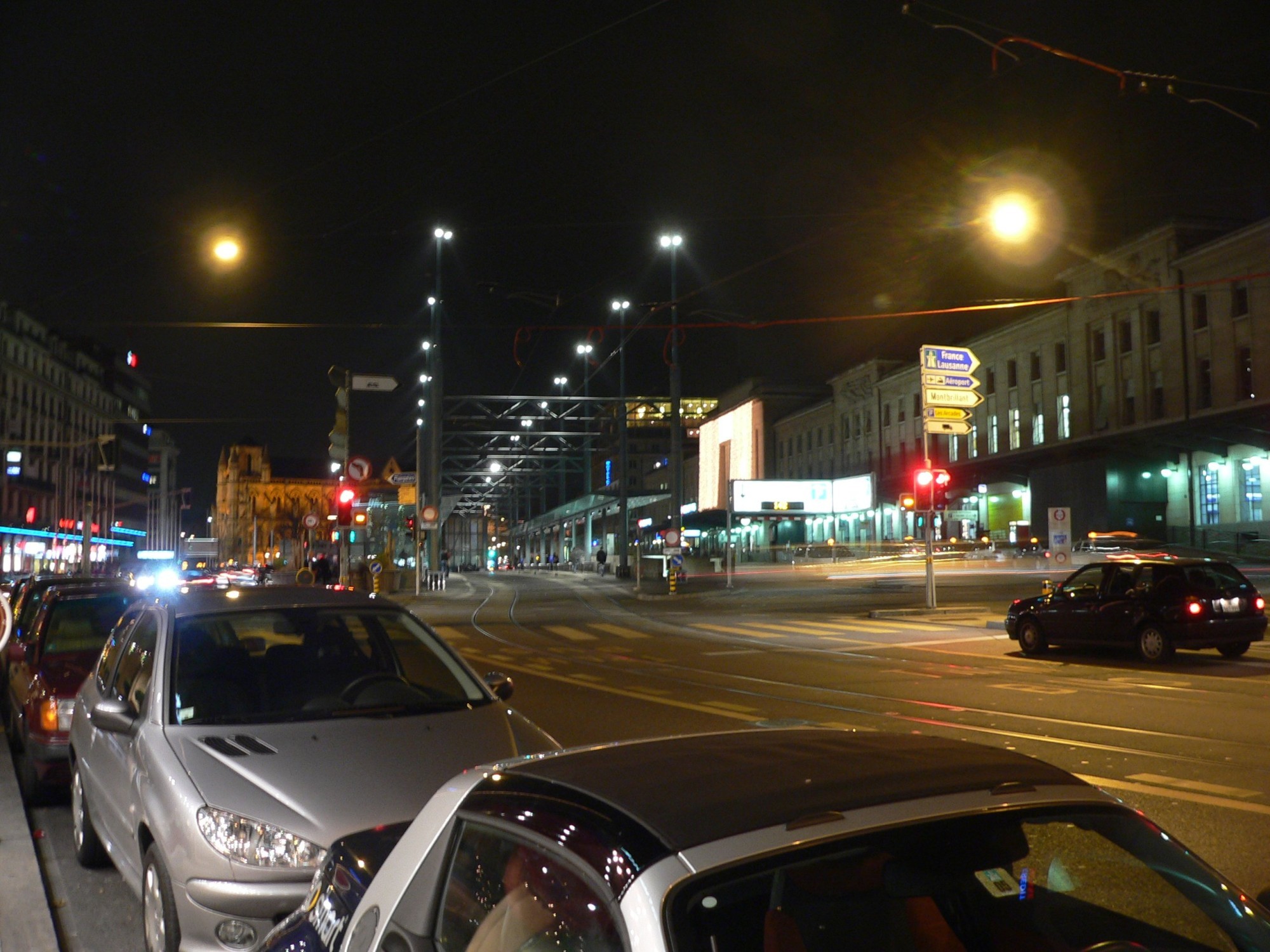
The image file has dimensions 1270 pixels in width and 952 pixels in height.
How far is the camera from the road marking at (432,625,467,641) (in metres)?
24.2

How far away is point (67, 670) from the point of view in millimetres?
9156

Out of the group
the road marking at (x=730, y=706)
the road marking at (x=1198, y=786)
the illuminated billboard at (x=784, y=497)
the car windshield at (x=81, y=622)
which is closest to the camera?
the road marking at (x=1198, y=786)

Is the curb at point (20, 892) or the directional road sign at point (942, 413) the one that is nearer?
the curb at point (20, 892)

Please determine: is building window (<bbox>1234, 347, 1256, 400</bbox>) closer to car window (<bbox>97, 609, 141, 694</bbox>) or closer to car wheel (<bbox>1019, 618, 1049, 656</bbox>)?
car wheel (<bbox>1019, 618, 1049, 656</bbox>)

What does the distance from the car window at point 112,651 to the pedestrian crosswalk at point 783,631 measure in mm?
15801

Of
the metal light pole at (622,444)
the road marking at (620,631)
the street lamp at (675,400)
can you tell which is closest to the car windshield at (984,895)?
the road marking at (620,631)

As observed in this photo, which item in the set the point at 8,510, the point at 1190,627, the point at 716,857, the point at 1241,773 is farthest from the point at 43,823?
the point at 8,510

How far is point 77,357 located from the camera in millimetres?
101812

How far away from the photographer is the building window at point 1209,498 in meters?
48.3

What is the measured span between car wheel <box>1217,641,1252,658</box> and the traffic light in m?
16.0

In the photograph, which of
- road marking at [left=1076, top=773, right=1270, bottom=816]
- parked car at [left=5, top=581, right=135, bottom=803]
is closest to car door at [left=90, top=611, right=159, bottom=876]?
parked car at [left=5, top=581, right=135, bottom=803]

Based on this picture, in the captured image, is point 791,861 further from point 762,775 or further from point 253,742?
point 253,742

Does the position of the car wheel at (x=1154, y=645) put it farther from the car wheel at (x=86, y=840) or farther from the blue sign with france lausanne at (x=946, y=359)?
the car wheel at (x=86, y=840)

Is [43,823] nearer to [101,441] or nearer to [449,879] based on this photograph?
[449,879]
